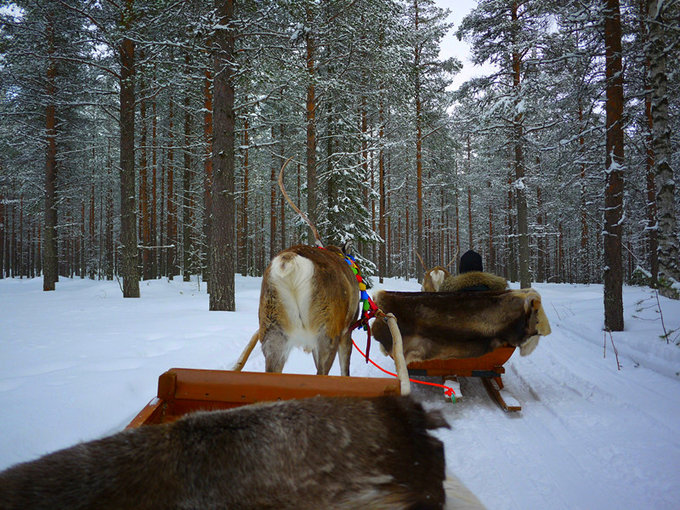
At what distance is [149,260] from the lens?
21922mm

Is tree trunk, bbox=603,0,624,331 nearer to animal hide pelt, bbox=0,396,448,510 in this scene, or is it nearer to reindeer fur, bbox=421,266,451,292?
reindeer fur, bbox=421,266,451,292

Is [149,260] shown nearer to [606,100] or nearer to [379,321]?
[379,321]

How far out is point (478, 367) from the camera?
3902 mm

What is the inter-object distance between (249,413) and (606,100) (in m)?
9.55

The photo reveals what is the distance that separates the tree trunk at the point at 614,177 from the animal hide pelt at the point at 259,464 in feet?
26.8

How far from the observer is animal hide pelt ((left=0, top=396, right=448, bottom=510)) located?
646 millimetres

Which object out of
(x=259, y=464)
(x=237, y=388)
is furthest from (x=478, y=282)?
(x=259, y=464)

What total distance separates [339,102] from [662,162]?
10.8 meters

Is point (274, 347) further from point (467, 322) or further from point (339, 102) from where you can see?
point (339, 102)

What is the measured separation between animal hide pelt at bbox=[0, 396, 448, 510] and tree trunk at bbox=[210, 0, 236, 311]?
27.4 ft

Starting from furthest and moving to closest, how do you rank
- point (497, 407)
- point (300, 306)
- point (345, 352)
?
1. point (497, 407)
2. point (345, 352)
3. point (300, 306)

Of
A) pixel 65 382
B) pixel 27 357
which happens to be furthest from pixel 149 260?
pixel 65 382

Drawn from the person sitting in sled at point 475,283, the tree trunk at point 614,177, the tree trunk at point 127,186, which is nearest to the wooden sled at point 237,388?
the person sitting in sled at point 475,283

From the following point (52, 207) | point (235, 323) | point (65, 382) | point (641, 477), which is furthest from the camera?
point (52, 207)
